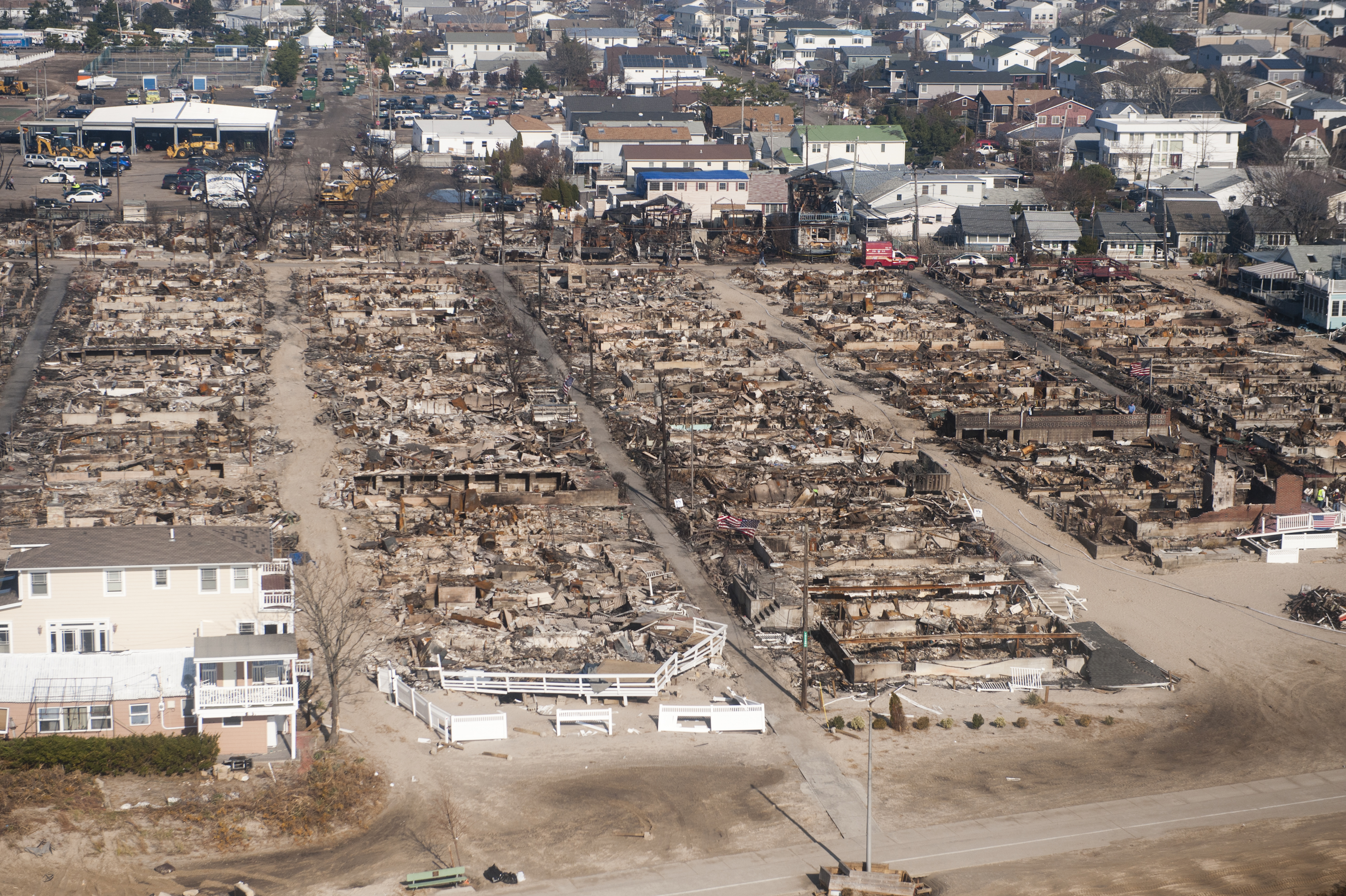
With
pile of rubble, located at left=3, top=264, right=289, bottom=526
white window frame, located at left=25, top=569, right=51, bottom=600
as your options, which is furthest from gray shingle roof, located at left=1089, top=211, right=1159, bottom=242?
white window frame, located at left=25, top=569, right=51, bottom=600

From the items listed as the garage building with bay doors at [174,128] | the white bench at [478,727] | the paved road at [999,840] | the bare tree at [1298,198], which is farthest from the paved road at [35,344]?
the bare tree at [1298,198]

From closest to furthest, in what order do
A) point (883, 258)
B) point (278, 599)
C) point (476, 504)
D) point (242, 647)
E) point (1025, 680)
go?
point (242, 647), point (278, 599), point (1025, 680), point (476, 504), point (883, 258)

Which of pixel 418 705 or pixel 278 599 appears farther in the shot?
pixel 278 599

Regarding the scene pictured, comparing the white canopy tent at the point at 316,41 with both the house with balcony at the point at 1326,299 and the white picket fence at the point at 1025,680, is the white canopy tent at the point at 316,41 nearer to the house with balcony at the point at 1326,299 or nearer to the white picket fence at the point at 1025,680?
the house with balcony at the point at 1326,299

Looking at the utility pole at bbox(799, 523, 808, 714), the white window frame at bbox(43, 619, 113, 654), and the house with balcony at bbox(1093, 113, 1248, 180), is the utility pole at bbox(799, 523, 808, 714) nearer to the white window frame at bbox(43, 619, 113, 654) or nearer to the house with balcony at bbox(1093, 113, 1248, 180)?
the white window frame at bbox(43, 619, 113, 654)

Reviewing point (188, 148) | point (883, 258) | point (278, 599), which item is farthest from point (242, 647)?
point (188, 148)

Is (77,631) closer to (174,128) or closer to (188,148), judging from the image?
(188,148)
